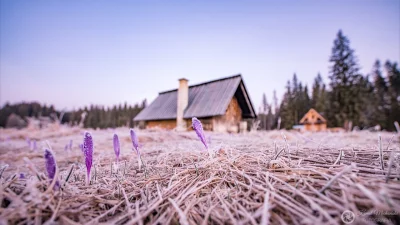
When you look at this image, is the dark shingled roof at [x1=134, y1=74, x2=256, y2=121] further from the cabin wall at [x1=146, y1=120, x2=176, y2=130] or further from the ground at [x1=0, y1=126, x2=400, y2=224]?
the ground at [x1=0, y1=126, x2=400, y2=224]

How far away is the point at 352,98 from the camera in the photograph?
2591cm

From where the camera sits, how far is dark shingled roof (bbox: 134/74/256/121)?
11765 mm

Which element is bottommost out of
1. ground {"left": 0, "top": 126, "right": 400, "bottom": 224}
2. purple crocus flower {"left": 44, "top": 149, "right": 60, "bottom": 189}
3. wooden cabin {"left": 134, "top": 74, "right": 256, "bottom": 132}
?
ground {"left": 0, "top": 126, "right": 400, "bottom": 224}

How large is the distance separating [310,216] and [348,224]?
0.10 meters

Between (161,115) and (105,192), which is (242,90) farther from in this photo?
(105,192)

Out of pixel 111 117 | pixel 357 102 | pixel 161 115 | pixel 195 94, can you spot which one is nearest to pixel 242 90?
pixel 195 94

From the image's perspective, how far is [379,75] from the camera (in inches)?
1457

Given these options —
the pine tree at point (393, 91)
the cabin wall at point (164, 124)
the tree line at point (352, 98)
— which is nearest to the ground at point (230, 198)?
the cabin wall at point (164, 124)

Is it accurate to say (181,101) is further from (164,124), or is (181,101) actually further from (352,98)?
(352,98)

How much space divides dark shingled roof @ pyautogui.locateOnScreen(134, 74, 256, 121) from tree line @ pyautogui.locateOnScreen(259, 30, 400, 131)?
570 inches

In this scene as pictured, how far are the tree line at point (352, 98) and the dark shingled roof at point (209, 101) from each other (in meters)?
14.5
